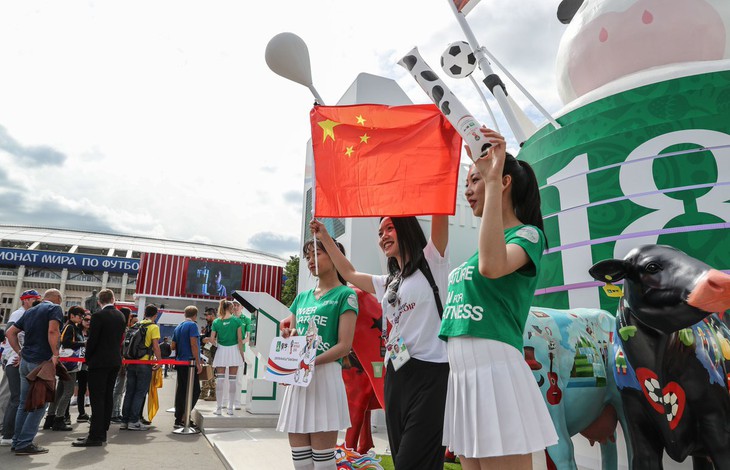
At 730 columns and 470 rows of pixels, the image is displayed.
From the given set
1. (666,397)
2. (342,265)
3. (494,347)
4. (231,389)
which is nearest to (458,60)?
(342,265)

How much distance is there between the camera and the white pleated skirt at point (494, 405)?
149cm

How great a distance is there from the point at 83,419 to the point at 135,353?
1699 mm

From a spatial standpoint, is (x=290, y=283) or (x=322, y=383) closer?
(x=322, y=383)

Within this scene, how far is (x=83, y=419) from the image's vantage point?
7895mm

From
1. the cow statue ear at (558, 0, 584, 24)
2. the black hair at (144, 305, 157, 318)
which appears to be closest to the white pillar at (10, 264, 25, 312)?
the black hair at (144, 305, 157, 318)

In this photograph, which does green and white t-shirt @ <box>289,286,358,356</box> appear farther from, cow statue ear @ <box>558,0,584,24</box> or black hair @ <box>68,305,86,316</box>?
black hair @ <box>68,305,86,316</box>

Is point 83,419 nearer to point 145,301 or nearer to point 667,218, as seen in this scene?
point 667,218

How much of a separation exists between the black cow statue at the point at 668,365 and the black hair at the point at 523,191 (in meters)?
1.25

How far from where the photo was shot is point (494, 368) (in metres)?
1.54

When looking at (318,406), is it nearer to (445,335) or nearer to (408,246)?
(408,246)

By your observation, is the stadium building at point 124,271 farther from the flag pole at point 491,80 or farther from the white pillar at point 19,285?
the flag pole at point 491,80

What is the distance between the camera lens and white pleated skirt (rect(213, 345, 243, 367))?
26.5ft

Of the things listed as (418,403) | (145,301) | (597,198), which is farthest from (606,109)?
(145,301)

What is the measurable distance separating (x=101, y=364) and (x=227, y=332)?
250cm
